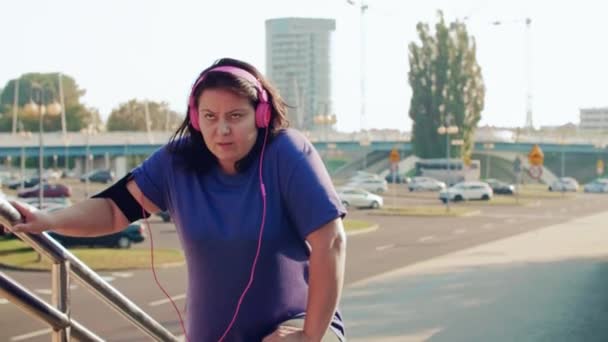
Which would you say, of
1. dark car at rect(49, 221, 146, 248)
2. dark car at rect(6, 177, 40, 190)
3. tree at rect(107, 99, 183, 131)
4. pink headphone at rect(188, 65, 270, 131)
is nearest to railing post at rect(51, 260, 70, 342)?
pink headphone at rect(188, 65, 270, 131)

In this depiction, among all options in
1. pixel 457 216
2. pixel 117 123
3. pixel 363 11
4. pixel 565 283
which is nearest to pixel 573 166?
pixel 363 11

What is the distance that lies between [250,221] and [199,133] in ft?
1.31

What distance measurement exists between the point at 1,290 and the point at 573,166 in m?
110

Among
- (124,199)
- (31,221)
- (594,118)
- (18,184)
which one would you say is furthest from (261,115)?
(594,118)

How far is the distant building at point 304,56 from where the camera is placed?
568ft

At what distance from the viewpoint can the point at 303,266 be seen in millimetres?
2371

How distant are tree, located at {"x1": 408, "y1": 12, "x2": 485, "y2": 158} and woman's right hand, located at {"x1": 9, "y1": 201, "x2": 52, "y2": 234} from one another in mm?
68497

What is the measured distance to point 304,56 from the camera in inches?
6983

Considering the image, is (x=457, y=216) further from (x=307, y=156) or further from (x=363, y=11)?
(x=363, y=11)

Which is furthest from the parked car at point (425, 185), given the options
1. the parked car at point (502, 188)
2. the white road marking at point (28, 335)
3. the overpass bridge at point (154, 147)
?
the white road marking at point (28, 335)

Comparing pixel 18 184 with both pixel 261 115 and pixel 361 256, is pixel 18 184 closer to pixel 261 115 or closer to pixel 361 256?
pixel 361 256

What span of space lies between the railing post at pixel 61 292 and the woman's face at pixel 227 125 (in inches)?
19.5

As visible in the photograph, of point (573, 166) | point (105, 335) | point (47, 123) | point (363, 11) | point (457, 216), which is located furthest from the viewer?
point (47, 123)

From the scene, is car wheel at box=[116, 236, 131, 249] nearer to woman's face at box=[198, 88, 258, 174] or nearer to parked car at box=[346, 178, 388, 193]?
woman's face at box=[198, 88, 258, 174]
